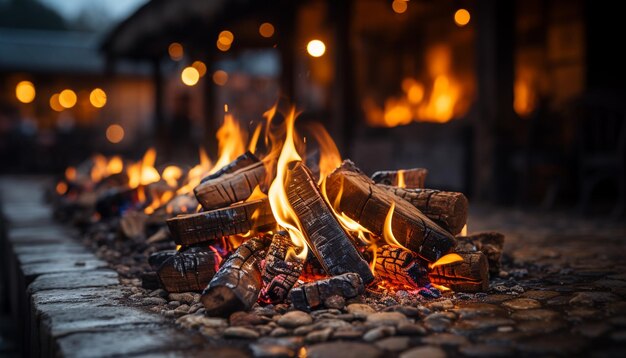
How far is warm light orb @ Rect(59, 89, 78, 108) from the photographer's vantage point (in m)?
26.8

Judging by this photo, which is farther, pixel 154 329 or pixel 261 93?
pixel 261 93

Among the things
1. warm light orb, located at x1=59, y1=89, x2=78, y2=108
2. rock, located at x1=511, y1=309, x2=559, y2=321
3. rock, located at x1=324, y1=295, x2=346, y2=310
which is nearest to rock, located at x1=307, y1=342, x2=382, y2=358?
rock, located at x1=324, y1=295, x2=346, y2=310

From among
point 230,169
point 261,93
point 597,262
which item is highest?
point 261,93

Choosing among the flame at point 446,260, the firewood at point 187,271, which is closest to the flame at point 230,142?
the firewood at point 187,271

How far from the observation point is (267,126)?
4.16m

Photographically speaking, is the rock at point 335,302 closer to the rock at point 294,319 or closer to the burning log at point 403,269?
the rock at point 294,319

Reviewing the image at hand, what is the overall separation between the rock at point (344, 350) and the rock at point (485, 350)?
32 centimetres

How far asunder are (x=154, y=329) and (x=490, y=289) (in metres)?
1.75

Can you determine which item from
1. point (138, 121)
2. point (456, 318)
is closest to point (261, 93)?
point (138, 121)

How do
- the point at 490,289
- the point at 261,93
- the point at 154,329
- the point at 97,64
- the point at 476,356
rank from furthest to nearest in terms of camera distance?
the point at 261,93 < the point at 97,64 < the point at 490,289 < the point at 154,329 < the point at 476,356

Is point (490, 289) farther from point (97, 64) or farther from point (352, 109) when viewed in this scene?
point (97, 64)

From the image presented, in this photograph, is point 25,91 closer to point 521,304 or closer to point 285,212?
point 285,212

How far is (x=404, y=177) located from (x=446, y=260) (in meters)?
0.93

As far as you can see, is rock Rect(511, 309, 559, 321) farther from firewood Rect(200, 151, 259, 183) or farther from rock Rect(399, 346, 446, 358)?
firewood Rect(200, 151, 259, 183)
